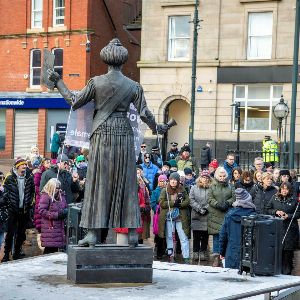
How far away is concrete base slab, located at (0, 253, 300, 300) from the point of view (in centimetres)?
842

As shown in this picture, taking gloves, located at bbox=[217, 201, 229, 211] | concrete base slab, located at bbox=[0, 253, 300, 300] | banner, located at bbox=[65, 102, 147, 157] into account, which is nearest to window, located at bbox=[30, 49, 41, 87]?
gloves, located at bbox=[217, 201, 229, 211]

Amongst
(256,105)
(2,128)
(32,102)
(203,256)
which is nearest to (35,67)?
(32,102)

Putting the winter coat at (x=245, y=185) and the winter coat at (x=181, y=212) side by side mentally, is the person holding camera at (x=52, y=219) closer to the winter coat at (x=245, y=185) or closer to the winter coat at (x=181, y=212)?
the winter coat at (x=181, y=212)

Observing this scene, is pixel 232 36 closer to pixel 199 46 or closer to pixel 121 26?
pixel 199 46

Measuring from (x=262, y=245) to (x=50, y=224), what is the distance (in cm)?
455

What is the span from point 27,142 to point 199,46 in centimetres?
1307

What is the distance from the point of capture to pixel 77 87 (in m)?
41.5

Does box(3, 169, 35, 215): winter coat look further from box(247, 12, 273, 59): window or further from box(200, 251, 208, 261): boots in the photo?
box(247, 12, 273, 59): window

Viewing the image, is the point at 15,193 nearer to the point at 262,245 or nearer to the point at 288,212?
the point at 288,212

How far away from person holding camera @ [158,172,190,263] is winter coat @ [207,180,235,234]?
0.70 meters

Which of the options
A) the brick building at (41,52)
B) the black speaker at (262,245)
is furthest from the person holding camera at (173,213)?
the brick building at (41,52)

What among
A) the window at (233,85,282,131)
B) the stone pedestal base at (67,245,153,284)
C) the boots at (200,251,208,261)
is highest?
the window at (233,85,282,131)

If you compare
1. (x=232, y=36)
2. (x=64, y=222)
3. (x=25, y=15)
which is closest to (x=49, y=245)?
(x=64, y=222)

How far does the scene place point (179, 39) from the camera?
36.2 m
